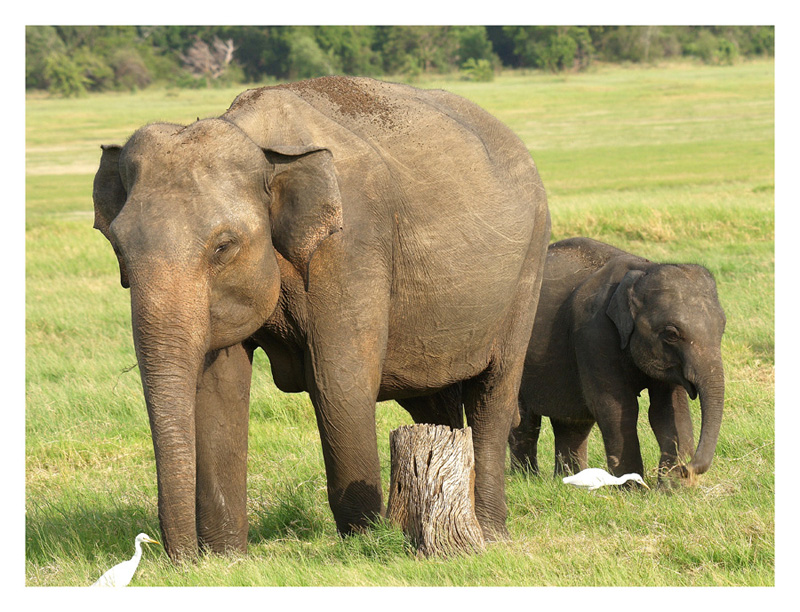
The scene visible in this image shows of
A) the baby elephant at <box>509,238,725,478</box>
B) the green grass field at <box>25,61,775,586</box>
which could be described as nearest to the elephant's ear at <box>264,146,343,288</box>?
the green grass field at <box>25,61,775,586</box>

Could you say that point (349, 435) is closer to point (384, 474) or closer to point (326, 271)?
point (326, 271)

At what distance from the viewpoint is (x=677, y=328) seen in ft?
24.6

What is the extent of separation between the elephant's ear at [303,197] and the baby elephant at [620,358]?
301 cm

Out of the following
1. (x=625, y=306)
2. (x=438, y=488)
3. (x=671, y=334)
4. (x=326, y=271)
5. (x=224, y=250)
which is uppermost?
(x=224, y=250)

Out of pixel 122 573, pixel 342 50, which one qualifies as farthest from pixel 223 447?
pixel 342 50

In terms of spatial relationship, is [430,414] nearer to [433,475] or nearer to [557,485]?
[557,485]

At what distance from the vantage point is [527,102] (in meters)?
57.4

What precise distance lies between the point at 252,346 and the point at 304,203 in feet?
3.83

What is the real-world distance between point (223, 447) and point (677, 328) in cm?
317

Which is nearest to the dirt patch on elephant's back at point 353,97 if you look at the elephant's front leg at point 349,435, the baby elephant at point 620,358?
the elephant's front leg at point 349,435

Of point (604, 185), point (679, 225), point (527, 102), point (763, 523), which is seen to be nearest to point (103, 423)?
point (763, 523)

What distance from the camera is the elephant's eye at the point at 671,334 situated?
7.49 meters

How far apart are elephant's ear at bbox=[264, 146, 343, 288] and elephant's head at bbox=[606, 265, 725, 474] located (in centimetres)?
308

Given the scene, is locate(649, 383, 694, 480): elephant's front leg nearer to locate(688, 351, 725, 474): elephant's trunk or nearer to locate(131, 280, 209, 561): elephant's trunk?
locate(688, 351, 725, 474): elephant's trunk
